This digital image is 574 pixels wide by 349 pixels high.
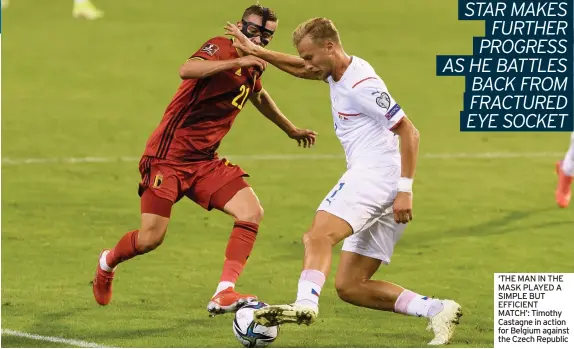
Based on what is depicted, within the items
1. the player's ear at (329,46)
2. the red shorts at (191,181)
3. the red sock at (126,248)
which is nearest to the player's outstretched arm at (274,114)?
the red shorts at (191,181)

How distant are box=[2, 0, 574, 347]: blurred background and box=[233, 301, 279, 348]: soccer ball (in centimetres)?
27

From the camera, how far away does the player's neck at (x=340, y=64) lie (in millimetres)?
10117

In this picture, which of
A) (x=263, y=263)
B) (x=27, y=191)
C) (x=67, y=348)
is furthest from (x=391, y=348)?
(x=27, y=191)

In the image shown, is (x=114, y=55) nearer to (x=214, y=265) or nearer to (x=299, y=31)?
(x=214, y=265)

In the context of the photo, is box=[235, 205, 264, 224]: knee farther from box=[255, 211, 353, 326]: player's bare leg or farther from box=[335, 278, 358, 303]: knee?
box=[255, 211, 353, 326]: player's bare leg

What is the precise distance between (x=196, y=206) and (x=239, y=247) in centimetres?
602

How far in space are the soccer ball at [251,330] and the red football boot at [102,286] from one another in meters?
1.83

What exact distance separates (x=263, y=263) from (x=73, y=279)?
1.99m

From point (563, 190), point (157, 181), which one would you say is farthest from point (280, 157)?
point (157, 181)

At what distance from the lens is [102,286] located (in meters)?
12.0

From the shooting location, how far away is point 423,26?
2995 centimetres

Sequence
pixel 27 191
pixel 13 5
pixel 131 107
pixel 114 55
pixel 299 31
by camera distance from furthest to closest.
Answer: pixel 13 5
pixel 114 55
pixel 131 107
pixel 27 191
pixel 299 31

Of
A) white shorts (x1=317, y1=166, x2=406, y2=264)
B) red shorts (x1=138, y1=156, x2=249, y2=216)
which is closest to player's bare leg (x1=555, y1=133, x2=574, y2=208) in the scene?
red shorts (x1=138, y1=156, x2=249, y2=216)

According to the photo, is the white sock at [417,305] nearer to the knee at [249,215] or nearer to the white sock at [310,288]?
the white sock at [310,288]
